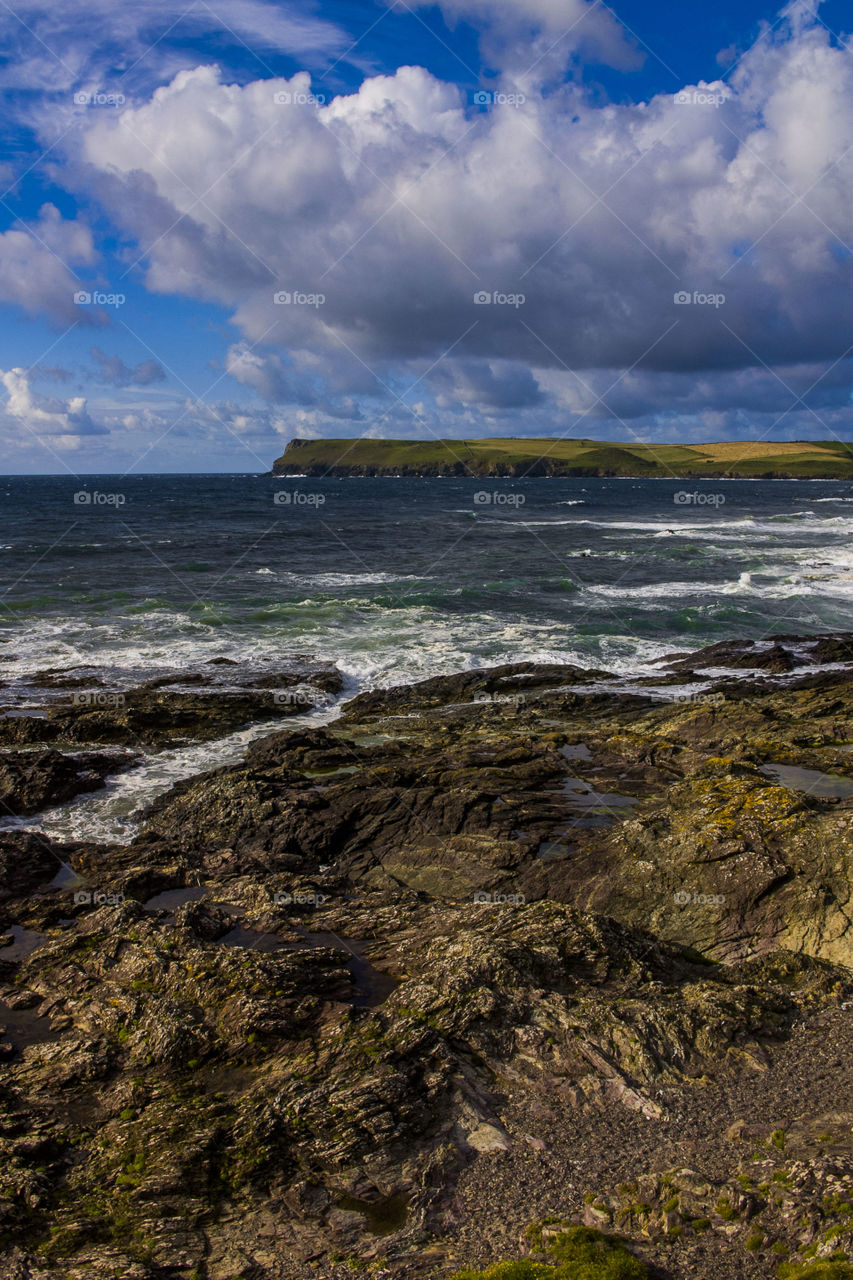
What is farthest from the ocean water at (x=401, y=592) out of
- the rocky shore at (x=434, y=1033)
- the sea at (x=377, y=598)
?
the rocky shore at (x=434, y=1033)

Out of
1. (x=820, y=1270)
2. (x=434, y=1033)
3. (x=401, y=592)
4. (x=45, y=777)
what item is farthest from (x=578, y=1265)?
(x=401, y=592)

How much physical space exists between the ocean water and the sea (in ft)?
0.66

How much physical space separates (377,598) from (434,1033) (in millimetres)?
41913

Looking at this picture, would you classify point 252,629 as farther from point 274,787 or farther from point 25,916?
point 25,916

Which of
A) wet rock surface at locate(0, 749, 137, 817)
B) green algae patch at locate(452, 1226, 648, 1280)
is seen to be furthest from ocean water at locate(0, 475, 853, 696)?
green algae patch at locate(452, 1226, 648, 1280)

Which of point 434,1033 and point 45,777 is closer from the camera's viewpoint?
point 434,1033

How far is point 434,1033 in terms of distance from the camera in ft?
33.9

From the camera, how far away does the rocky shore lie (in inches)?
314

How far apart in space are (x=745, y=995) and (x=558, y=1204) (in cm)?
465

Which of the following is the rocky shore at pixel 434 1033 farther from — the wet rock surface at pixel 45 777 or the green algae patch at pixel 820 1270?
the wet rock surface at pixel 45 777

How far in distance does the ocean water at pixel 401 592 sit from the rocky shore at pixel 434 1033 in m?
16.2

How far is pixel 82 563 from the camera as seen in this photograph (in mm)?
66375

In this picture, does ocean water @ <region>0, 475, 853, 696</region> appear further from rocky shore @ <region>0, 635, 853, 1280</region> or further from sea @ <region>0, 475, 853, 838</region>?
rocky shore @ <region>0, 635, 853, 1280</region>

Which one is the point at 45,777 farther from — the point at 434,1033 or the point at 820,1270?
the point at 820,1270
